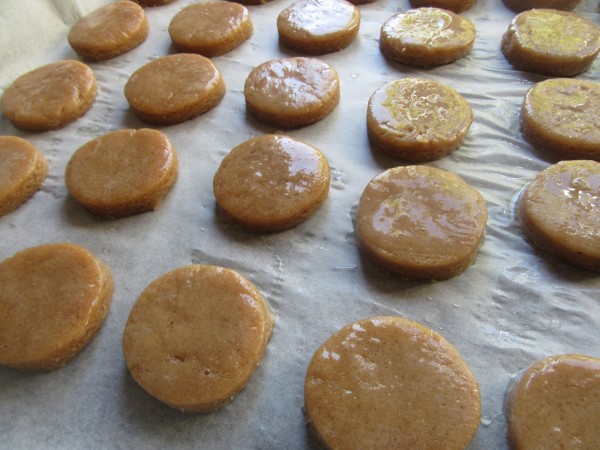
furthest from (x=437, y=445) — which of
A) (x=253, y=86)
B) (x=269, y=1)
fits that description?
(x=269, y=1)

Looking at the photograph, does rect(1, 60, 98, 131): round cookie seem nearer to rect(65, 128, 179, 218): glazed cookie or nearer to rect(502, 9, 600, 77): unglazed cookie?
rect(65, 128, 179, 218): glazed cookie

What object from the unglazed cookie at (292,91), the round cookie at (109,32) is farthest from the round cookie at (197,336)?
the round cookie at (109,32)

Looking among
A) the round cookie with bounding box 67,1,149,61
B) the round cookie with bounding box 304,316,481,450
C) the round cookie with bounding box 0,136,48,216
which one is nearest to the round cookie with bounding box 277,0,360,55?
the round cookie with bounding box 67,1,149,61

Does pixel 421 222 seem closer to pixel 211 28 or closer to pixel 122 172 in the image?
pixel 122 172

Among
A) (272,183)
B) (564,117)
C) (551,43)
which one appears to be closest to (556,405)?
(272,183)

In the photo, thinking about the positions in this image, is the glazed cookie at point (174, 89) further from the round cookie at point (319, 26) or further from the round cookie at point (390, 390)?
the round cookie at point (390, 390)

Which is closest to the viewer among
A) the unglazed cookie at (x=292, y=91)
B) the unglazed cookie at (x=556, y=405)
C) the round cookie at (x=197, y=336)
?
the unglazed cookie at (x=556, y=405)
